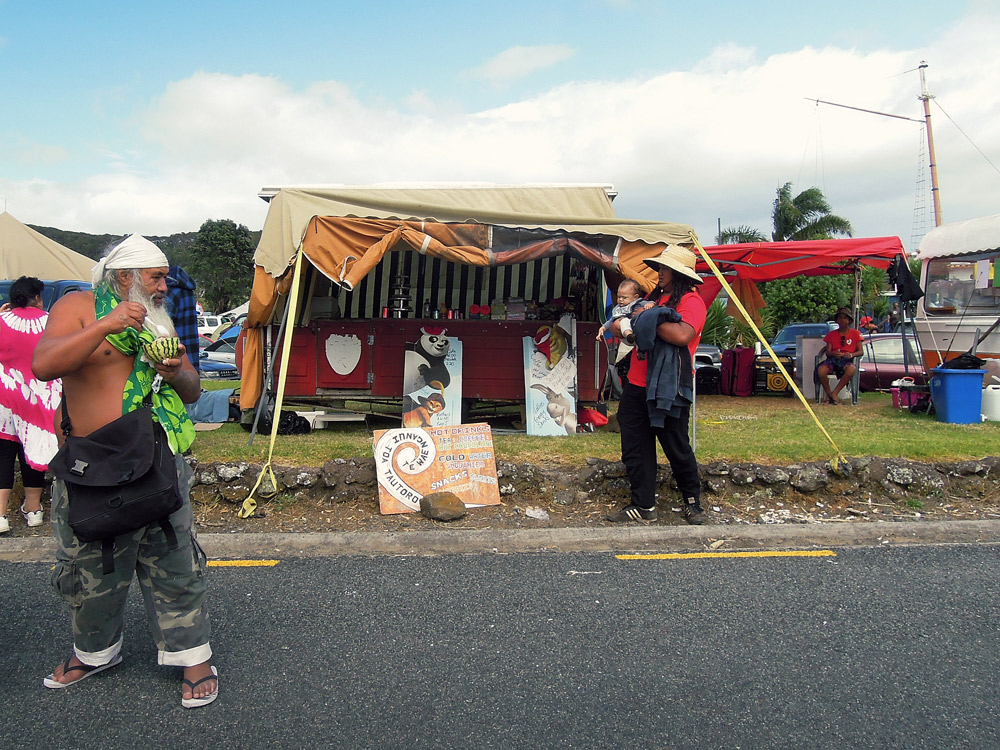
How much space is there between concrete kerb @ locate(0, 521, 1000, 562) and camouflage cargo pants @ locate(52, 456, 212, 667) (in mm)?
1865

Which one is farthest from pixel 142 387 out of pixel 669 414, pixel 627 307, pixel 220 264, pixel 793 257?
pixel 220 264

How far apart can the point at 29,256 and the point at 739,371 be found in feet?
39.8

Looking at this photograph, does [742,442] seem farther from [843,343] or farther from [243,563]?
[843,343]

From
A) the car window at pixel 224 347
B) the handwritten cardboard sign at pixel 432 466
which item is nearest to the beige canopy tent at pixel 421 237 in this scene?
the handwritten cardboard sign at pixel 432 466

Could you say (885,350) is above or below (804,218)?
below

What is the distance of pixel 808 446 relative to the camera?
7.04 meters

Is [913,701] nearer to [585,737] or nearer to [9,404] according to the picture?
[585,737]

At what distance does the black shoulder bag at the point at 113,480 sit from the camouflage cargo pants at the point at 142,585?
88 mm

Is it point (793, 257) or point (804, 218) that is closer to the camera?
point (793, 257)

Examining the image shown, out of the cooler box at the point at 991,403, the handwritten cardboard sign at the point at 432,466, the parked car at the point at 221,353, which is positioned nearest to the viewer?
the handwritten cardboard sign at the point at 432,466

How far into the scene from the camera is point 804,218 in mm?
30688

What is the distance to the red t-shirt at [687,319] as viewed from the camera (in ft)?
16.9

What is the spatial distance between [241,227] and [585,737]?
196 ft

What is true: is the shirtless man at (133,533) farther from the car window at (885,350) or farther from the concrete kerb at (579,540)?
the car window at (885,350)
